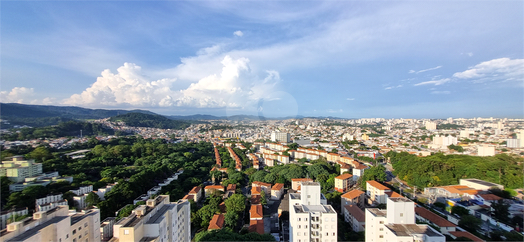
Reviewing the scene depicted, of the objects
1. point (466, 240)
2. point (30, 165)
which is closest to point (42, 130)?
point (30, 165)

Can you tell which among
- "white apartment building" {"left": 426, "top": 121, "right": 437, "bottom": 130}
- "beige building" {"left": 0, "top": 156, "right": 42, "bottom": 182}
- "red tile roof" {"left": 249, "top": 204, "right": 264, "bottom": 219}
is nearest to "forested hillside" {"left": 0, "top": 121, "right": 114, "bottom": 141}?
"beige building" {"left": 0, "top": 156, "right": 42, "bottom": 182}

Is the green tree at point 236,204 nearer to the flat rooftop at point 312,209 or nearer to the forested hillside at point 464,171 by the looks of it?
the flat rooftop at point 312,209

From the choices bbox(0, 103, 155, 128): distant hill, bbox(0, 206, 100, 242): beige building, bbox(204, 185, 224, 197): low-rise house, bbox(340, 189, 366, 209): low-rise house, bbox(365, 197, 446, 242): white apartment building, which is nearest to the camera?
bbox(0, 206, 100, 242): beige building

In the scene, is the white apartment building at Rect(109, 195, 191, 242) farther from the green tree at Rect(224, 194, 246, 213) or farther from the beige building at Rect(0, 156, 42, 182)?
the beige building at Rect(0, 156, 42, 182)

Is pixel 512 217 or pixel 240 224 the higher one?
pixel 512 217

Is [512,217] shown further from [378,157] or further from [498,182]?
[378,157]

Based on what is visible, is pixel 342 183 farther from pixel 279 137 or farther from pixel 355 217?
pixel 279 137
